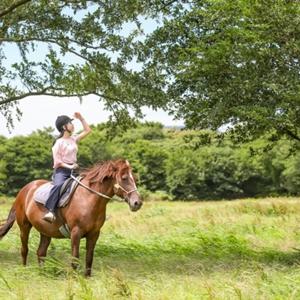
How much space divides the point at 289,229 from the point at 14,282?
11980mm

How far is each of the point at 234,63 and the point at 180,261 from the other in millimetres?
4722

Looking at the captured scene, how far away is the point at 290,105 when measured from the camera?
1074cm

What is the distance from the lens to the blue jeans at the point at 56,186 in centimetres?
1002

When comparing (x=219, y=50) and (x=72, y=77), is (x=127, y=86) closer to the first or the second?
(x=72, y=77)

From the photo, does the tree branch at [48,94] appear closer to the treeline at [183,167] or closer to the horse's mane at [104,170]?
the horse's mane at [104,170]

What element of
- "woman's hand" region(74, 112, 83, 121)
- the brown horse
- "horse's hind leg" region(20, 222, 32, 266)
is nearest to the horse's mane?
the brown horse

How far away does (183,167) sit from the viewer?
58.8 meters

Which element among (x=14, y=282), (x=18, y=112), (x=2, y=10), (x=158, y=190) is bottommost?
(x=158, y=190)

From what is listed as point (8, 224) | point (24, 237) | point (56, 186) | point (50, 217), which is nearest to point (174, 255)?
point (24, 237)

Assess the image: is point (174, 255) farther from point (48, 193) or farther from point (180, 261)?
point (48, 193)

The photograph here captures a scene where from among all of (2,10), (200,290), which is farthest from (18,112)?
(200,290)

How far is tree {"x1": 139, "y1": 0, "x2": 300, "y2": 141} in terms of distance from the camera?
35.1 ft

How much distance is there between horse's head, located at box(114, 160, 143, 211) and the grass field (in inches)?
46.4

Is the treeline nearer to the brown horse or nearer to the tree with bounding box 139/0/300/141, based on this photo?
the tree with bounding box 139/0/300/141
